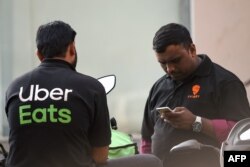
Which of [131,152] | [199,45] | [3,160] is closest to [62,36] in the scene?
[3,160]

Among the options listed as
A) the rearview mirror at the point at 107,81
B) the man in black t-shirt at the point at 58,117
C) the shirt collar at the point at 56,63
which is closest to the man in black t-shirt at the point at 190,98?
the rearview mirror at the point at 107,81

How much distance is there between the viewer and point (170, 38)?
229 cm

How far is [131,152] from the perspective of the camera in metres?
2.34

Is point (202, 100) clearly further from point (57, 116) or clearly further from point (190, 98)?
point (57, 116)

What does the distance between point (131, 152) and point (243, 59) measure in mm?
1240

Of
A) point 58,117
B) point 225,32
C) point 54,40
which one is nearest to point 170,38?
point 54,40

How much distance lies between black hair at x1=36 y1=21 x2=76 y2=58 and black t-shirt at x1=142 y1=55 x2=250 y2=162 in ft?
2.03

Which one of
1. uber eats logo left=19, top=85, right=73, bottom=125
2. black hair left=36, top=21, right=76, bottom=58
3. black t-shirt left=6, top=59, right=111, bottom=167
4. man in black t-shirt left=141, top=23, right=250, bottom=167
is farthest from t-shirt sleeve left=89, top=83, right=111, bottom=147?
man in black t-shirt left=141, top=23, right=250, bottom=167

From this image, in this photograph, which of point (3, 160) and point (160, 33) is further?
point (160, 33)

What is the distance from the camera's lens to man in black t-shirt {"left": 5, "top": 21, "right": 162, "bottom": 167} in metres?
1.77

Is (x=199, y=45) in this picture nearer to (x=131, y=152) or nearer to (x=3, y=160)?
(x=131, y=152)

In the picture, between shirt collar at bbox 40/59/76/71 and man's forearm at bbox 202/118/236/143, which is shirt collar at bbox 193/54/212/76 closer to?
man's forearm at bbox 202/118/236/143

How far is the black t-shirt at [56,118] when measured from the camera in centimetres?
177

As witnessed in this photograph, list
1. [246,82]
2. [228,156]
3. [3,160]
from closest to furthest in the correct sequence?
[228,156] < [3,160] < [246,82]
